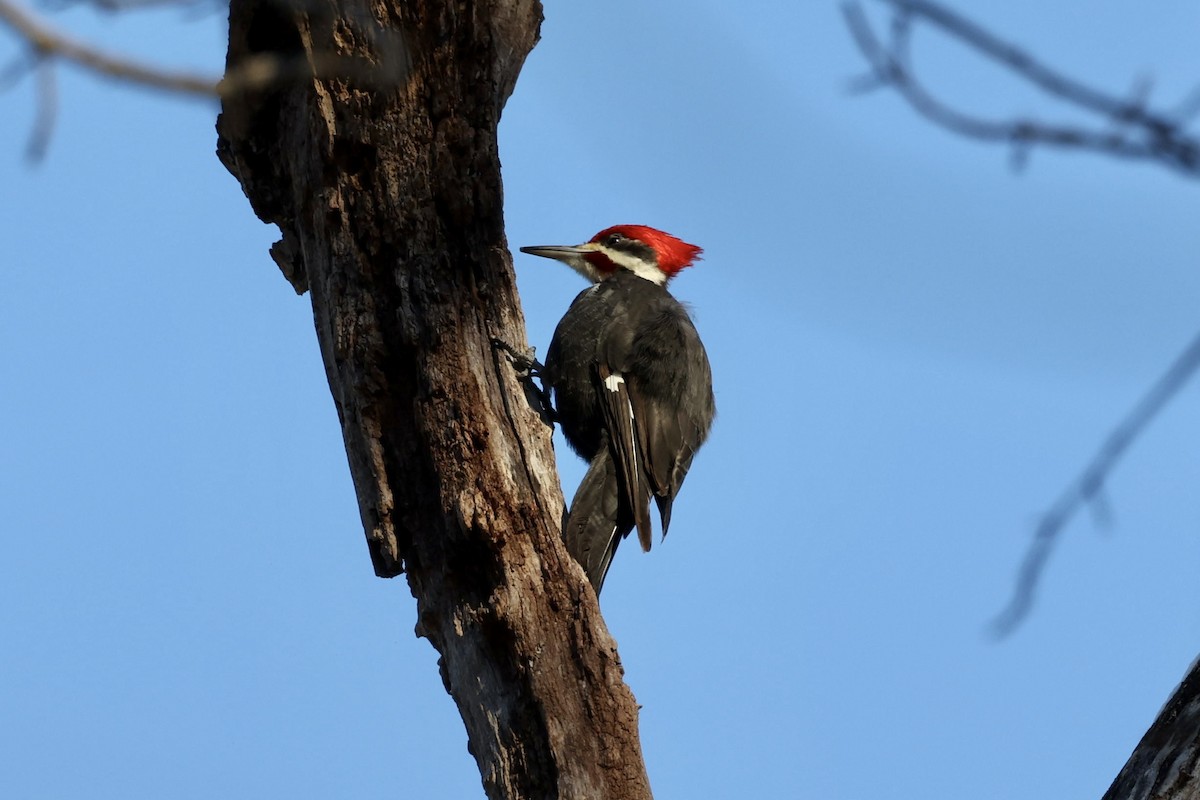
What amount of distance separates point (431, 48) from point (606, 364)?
134 centimetres

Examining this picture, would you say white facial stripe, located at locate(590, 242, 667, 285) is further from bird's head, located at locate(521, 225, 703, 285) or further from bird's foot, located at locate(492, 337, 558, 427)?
bird's foot, located at locate(492, 337, 558, 427)

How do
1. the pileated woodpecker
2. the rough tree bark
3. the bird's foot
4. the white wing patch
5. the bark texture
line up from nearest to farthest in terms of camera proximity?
1. the bark texture
2. the rough tree bark
3. the bird's foot
4. the pileated woodpecker
5. the white wing patch

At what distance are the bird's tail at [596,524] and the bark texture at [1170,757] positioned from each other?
1396 mm

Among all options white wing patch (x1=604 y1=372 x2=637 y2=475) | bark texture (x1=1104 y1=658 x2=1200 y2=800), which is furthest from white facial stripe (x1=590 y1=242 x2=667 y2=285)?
bark texture (x1=1104 y1=658 x2=1200 y2=800)

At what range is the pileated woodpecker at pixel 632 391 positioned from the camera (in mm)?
4094

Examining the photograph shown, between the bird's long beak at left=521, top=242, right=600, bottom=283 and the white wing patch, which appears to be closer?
the white wing patch

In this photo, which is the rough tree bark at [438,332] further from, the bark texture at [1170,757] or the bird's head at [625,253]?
the bird's head at [625,253]

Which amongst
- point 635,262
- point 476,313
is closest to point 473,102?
point 476,313

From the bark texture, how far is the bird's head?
124 inches

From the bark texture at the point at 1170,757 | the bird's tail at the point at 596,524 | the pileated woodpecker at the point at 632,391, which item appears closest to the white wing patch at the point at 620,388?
the pileated woodpecker at the point at 632,391

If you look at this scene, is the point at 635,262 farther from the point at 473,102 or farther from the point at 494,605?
the point at 494,605

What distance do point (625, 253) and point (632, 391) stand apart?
1150 mm

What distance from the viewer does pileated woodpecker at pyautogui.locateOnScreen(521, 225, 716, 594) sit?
13.4 ft

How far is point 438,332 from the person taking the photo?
10.9ft
